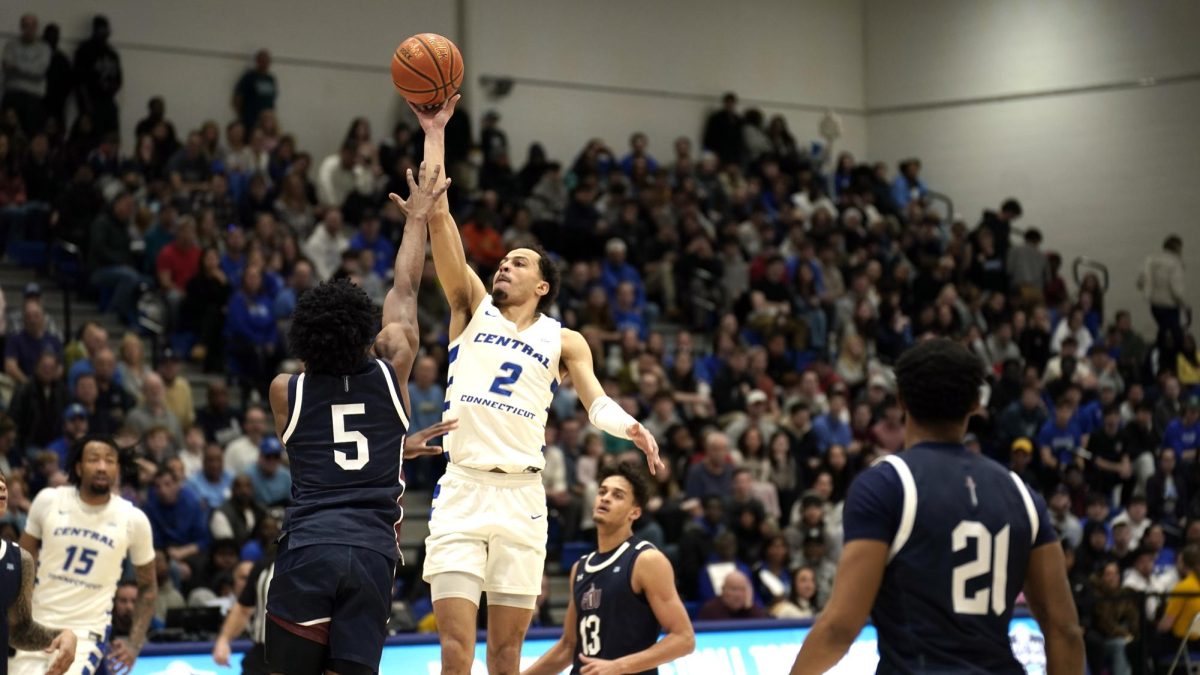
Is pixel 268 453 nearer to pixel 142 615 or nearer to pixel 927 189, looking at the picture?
pixel 142 615

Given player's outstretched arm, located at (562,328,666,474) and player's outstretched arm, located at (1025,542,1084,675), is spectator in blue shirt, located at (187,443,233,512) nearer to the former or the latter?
player's outstretched arm, located at (562,328,666,474)

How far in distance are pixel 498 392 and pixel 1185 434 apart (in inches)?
541

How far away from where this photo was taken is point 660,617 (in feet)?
23.8

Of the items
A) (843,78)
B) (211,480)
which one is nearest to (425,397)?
(211,480)

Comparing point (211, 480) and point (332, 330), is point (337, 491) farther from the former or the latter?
point (211, 480)

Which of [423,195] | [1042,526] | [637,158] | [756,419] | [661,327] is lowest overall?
[756,419]

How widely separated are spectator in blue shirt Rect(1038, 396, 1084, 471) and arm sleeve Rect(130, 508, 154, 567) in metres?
12.7

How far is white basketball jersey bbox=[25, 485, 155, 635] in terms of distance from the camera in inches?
317

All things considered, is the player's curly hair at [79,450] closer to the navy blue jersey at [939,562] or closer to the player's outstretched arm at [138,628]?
the player's outstretched arm at [138,628]

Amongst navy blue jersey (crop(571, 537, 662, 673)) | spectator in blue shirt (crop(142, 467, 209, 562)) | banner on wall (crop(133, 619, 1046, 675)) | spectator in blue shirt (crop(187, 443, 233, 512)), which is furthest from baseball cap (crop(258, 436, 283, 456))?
navy blue jersey (crop(571, 537, 662, 673))

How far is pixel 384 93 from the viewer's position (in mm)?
22547

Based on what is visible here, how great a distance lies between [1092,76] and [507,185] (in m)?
9.97

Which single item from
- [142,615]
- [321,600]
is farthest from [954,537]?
[142,615]

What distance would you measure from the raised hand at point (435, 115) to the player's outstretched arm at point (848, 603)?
328 cm
